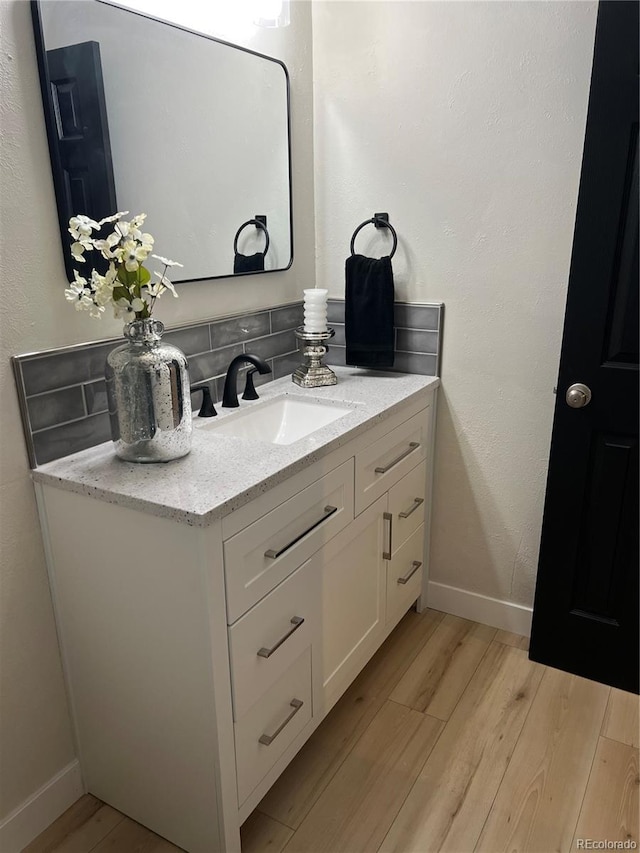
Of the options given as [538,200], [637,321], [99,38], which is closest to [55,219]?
[99,38]

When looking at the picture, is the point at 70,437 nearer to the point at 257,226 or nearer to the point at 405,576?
the point at 257,226

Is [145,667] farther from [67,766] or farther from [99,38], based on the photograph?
[99,38]

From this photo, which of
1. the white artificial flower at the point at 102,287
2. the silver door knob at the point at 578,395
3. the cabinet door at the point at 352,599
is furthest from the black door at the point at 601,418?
the white artificial flower at the point at 102,287

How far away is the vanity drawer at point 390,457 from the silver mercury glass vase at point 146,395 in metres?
0.52

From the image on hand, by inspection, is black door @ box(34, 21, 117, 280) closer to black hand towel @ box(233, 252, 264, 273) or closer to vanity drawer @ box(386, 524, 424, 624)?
black hand towel @ box(233, 252, 264, 273)

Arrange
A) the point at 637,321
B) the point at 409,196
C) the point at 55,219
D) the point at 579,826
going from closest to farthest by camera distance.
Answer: the point at 55,219, the point at 579,826, the point at 637,321, the point at 409,196

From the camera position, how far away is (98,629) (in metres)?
1.42

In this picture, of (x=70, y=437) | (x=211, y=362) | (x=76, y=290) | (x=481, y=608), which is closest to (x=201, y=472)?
(x=70, y=437)

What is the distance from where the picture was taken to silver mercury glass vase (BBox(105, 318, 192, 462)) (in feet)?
4.37

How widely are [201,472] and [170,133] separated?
878mm

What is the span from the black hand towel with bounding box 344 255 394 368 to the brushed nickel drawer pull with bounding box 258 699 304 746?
1052mm

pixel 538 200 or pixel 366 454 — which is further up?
pixel 538 200

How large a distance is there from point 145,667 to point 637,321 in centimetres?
147

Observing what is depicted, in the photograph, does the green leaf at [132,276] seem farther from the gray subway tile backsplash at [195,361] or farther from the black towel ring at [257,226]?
the black towel ring at [257,226]
